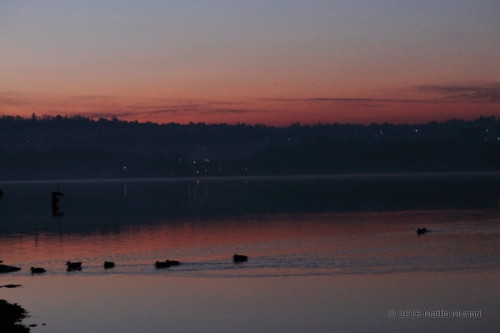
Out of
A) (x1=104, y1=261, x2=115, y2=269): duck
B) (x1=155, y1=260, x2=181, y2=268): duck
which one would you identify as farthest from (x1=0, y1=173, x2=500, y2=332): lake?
(x1=155, y1=260, x2=181, y2=268): duck

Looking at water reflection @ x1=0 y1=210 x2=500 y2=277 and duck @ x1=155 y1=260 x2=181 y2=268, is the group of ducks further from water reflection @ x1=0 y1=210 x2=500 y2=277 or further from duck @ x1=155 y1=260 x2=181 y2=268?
water reflection @ x1=0 y1=210 x2=500 y2=277

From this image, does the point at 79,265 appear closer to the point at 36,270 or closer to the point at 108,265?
the point at 108,265

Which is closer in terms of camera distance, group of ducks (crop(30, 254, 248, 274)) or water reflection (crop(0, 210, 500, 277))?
group of ducks (crop(30, 254, 248, 274))

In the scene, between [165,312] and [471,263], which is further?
[471,263]

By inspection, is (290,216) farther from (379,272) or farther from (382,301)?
(382,301)

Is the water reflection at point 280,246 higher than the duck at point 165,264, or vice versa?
the duck at point 165,264

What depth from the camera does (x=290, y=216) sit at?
447 ft

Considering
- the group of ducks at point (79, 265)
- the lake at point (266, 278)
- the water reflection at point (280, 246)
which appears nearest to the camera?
the lake at point (266, 278)

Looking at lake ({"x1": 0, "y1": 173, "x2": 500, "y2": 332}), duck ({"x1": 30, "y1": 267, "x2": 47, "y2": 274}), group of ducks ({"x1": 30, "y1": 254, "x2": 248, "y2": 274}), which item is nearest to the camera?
lake ({"x1": 0, "y1": 173, "x2": 500, "y2": 332})

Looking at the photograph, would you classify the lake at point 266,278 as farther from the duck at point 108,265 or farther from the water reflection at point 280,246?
the duck at point 108,265

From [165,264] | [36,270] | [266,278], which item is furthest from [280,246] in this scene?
[36,270]

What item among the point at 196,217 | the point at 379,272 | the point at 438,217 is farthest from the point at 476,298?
the point at 196,217

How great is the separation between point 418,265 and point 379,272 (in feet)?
16.9

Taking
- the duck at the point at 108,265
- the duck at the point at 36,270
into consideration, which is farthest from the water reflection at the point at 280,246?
the duck at the point at 108,265
